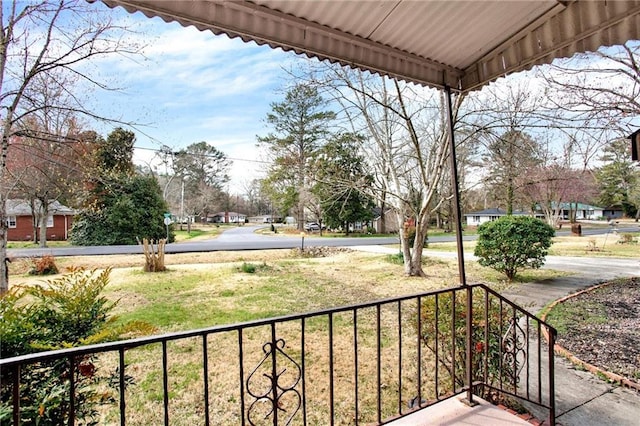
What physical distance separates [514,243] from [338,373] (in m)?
5.11

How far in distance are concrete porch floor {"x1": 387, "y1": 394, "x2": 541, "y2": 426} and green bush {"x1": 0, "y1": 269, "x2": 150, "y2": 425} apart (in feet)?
5.39

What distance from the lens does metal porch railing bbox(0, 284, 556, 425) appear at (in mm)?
1764

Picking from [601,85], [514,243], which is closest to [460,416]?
[514,243]

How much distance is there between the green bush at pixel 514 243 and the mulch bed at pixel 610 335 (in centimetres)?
117

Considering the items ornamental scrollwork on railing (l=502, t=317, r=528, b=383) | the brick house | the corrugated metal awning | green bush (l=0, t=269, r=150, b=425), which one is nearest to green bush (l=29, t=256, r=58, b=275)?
green bush (l=0, t=269, r=150, b=425)

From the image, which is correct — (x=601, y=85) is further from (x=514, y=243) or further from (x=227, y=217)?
(x=227, y=217)

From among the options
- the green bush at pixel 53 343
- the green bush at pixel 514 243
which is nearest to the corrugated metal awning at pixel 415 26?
the green bush at pixel 53 343

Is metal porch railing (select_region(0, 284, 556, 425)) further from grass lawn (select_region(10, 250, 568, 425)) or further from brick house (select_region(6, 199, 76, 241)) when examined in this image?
brick house (select_region(6, 199, 76, 241))

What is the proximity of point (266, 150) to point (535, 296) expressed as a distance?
54.0ft

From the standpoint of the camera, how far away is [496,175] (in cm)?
764

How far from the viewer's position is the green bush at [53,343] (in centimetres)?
149

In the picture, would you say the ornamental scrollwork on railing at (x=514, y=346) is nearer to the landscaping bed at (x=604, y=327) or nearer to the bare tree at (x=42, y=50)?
the landscaping bed at (x=604, y=327)

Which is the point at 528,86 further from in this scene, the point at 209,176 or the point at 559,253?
the point at 209,176

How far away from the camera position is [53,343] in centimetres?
195
